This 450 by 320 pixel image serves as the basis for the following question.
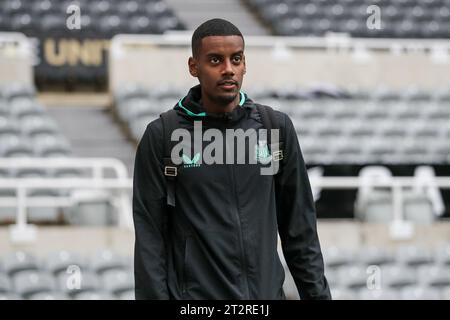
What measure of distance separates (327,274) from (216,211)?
20.6 ft

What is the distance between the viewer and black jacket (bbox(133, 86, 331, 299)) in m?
4.27

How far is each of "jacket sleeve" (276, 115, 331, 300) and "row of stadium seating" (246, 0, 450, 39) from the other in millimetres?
13721

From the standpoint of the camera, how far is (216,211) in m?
4.29

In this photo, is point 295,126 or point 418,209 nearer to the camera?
point 418,209

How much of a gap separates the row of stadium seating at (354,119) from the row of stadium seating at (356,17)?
9.33 ft

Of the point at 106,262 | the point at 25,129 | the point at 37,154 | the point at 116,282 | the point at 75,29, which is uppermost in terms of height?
the point at 75,29

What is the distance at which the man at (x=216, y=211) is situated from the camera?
14.0ft

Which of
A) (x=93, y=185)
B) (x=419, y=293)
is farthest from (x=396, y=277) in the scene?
(x=93, y=185)

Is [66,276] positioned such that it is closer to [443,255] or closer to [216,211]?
[443,255]

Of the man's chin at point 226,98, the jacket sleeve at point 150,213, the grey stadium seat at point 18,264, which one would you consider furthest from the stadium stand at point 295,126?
the man's chin at point 226,98

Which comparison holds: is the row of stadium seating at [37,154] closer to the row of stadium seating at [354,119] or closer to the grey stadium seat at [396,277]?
the row of stadium seating at [354,119]

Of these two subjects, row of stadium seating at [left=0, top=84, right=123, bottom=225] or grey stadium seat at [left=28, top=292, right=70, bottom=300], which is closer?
grey stadium seat at [left=28, top=292, right=70, bottom=300]

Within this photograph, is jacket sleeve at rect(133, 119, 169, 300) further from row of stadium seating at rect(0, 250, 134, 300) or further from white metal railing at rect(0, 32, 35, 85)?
white metal railing at rect(0, 32, 35, 85)

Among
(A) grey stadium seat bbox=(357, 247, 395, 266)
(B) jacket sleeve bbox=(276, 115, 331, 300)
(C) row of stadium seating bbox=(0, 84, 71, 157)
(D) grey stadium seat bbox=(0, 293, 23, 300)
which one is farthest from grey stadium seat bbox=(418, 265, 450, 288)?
(B) jacket sleeve bbox=(276, 115, 331, 300)
